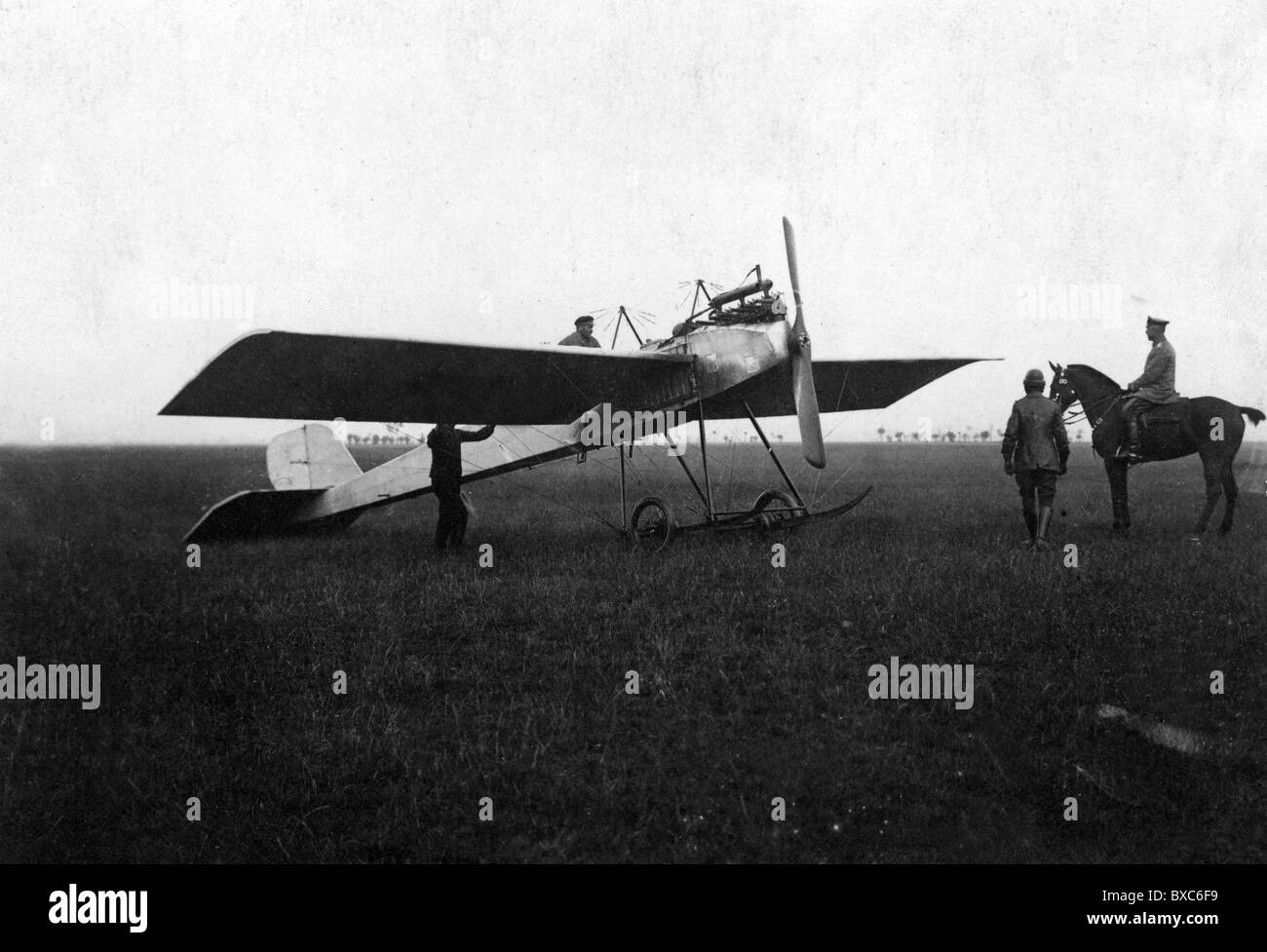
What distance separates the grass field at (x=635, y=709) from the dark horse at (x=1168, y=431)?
1523 mm

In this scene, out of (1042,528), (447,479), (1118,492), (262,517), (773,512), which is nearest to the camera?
(1042,528)

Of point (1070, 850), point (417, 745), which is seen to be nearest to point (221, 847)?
point (417, 745)

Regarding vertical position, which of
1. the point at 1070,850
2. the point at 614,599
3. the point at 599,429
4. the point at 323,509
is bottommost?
the point at 1070,850

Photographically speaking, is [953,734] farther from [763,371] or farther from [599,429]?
[599,429]

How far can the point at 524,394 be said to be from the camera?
27.8 feet

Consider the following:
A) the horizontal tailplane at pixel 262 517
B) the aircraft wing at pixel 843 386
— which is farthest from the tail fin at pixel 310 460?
the aircraft wing at pixel 843 386

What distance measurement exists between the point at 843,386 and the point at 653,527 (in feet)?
12.1

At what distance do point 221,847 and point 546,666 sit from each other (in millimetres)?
2055

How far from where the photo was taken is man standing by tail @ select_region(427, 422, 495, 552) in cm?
892

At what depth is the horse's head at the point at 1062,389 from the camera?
1033 centimetres

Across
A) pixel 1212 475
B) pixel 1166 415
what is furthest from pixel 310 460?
pixel 1212 475

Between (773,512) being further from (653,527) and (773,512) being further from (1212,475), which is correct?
(1212,475)

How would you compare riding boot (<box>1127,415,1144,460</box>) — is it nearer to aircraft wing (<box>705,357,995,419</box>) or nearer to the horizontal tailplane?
aircraft wing (<box>705,357,995,419</box>)

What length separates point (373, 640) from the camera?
5488mm
